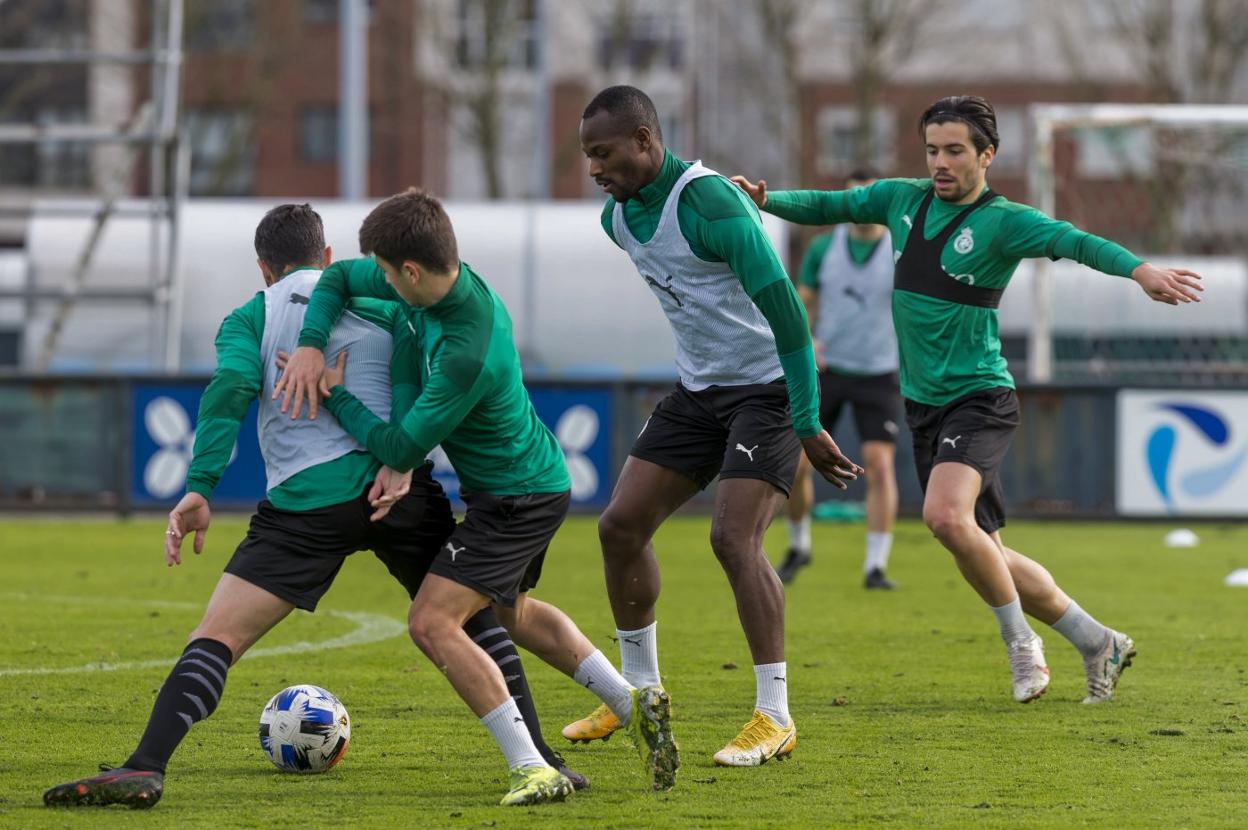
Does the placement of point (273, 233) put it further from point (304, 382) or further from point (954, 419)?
point (954, 419)

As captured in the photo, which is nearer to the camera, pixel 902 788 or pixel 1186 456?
pixel 902 788

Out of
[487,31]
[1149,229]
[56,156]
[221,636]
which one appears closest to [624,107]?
[221,636]

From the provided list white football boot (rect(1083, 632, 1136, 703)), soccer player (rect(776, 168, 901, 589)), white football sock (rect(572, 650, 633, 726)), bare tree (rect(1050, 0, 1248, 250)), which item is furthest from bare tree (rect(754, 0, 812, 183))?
white football sock (rect(572, 650, 633, 726))

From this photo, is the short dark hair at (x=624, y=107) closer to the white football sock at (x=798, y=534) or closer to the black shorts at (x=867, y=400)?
the black shorts at (x=867, y=400)

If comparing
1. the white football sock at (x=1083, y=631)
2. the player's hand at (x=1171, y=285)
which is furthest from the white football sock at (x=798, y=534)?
the player's hand at (x=1171, y=285)

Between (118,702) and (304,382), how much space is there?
2.20m

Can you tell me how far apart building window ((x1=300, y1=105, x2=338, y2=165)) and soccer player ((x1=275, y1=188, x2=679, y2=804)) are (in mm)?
46081

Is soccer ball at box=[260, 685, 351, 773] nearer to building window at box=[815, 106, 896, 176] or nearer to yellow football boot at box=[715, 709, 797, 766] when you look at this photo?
yellow football boot at box=[715, 709, 797, 766]

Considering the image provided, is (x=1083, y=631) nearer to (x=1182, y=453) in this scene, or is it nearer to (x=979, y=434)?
(x=979, y=434)

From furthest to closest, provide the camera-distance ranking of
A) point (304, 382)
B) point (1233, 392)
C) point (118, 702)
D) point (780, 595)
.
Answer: point (1233, 392)
point (118, 702)
point (780, 595)
point (304, 382)

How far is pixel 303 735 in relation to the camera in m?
5.62

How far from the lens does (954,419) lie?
698 cm

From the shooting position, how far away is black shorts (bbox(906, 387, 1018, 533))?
691 cm

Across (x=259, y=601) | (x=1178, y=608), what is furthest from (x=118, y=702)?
(x=1178, y=608)
